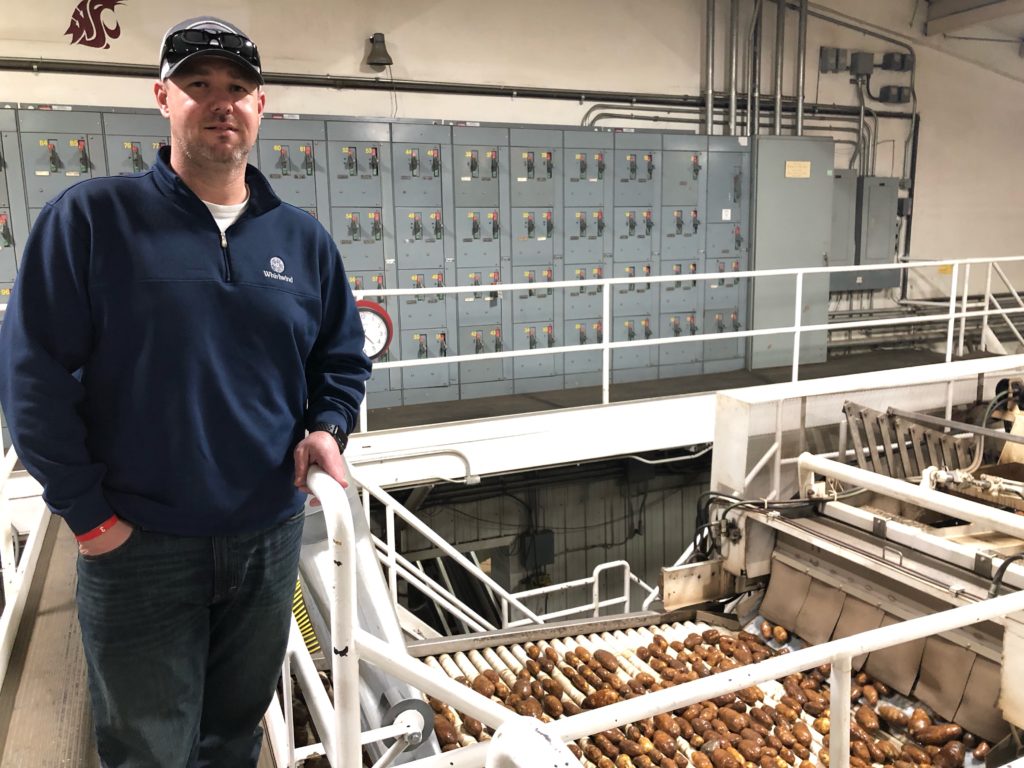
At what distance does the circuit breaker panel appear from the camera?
5973 millimetres

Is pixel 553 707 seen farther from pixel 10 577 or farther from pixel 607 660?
pixel 10 577

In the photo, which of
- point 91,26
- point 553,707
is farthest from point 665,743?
point 91,26

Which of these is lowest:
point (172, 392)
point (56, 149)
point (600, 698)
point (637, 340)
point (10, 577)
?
point (600, 698)

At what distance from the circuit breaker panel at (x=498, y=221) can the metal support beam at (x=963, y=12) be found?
3.62 m

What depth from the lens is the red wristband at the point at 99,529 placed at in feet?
4.25

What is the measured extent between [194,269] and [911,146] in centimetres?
1084

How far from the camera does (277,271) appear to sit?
146cm

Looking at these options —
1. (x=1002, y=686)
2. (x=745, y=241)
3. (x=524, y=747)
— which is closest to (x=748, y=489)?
(x=1002, y=686)

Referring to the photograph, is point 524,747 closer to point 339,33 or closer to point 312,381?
point 312,381

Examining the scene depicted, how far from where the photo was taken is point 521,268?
7379mm

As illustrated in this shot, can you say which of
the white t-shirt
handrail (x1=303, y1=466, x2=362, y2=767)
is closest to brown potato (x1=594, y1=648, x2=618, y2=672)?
handrail (x1=303, y1=466, x2=362, y2=767)

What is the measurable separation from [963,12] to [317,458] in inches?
425

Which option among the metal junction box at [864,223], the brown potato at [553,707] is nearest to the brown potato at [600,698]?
the brown potato at [553,707]

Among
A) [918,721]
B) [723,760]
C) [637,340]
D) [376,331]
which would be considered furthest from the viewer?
[637,340]
